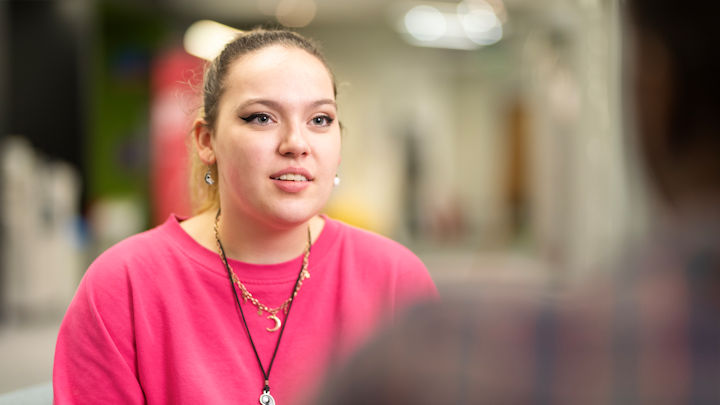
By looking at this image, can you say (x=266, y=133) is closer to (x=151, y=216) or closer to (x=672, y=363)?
(x=672, y=363)

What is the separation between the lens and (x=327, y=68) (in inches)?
48.4

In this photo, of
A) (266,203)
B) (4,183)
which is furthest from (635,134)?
(4,183)

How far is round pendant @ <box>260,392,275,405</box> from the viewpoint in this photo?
1.12m

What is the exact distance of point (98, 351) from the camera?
1.09 metres

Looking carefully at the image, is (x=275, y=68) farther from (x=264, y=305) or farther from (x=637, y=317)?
(x=637, y=317)

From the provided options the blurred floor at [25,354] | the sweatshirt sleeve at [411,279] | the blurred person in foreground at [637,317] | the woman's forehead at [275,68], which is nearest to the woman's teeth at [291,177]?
the woman's forehead at [275,68]

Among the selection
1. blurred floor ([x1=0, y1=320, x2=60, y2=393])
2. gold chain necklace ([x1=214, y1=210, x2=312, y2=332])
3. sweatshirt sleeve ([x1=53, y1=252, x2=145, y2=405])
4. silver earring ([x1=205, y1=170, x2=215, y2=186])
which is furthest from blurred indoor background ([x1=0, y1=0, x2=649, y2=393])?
sweatshirt sleeve ([x1=53, y1=252, x2=145, y2=405])

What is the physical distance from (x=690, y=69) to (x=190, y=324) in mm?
942

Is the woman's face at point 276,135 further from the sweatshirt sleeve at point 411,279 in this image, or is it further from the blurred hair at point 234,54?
the sweatshirt sleeve at point 411,279

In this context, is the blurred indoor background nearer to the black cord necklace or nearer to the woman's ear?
the woman's ear

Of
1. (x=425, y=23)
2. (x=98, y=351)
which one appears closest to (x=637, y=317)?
(x=98, y=351)

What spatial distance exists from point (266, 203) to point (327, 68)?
265mm

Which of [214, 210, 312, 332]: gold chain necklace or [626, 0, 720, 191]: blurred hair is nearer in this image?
[626, 0, 720, 191]: blurred hair

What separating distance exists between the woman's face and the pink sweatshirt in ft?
0.43
